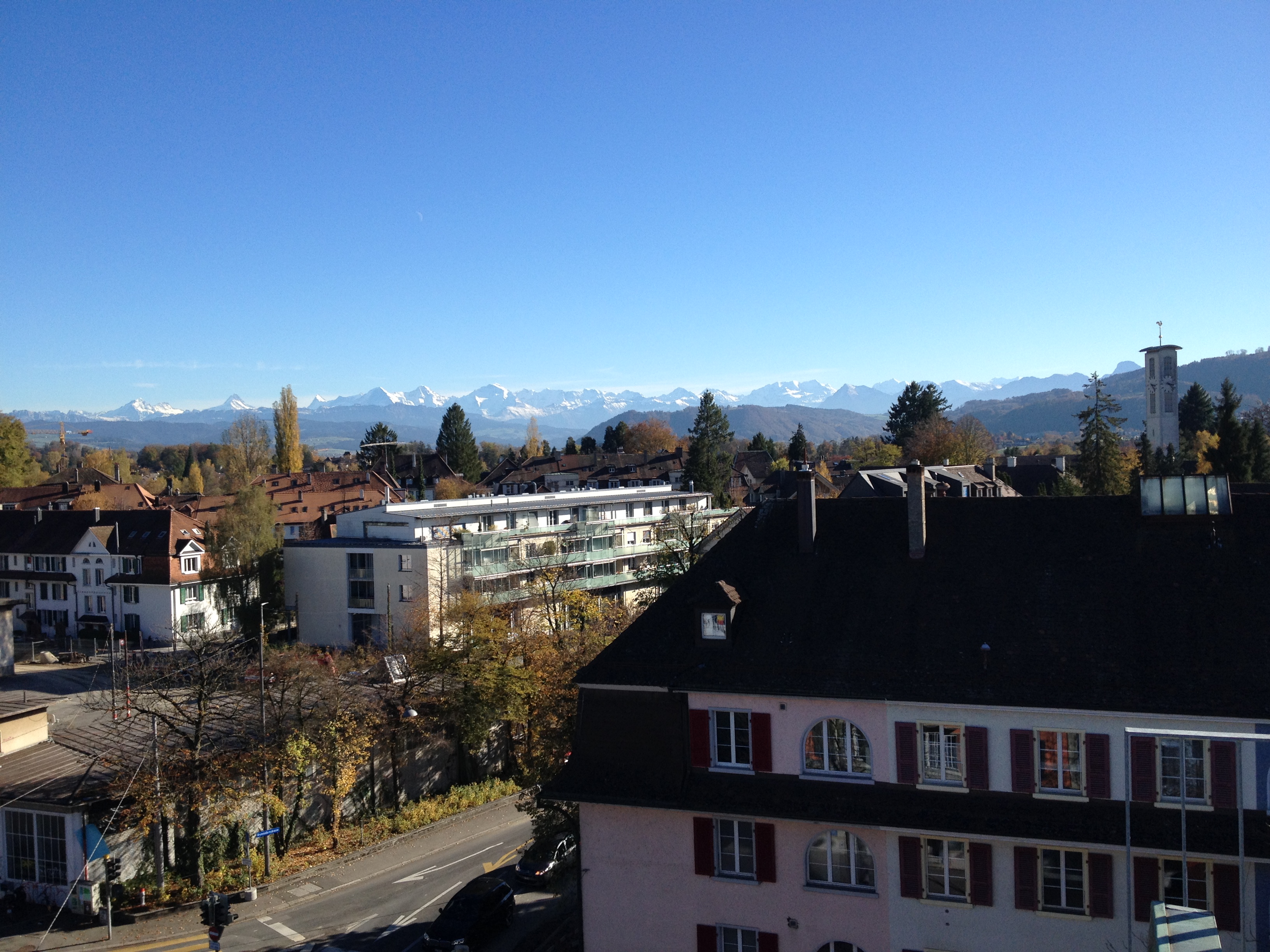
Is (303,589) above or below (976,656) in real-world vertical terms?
below

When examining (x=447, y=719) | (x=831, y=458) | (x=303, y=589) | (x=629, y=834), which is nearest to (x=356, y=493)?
(x=303, y=589)

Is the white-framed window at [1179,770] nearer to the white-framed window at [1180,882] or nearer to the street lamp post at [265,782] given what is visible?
the white-framed window at [1180,882]

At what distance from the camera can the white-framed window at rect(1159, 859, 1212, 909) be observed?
56.1 ft

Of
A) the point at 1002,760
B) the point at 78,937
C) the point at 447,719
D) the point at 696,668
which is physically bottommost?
the point at 78,937

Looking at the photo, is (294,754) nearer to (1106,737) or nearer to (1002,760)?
(1002,760)

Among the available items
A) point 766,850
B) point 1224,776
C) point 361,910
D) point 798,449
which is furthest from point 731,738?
point 798,449

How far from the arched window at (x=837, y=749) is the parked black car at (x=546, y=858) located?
34.4ft

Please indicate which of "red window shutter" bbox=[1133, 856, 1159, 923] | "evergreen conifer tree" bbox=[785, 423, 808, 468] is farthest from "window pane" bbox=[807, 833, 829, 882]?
"evergreen conifer tree" bbox=[785, 423, 808, 468]

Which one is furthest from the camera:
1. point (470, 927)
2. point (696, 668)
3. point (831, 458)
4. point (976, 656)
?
point (831, 458)

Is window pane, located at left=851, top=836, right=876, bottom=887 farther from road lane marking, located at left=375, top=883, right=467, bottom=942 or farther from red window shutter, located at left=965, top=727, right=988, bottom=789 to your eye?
road lane marking, located at left=375, top=883, right=467, bottom=942

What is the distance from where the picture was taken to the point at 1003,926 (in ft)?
59.0

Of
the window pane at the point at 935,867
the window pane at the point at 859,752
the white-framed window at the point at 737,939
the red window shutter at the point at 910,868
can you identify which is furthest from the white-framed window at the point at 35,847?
the window pane at the point at 935,867

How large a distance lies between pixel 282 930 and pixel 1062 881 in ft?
66.4

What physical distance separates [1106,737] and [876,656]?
4427 mm
